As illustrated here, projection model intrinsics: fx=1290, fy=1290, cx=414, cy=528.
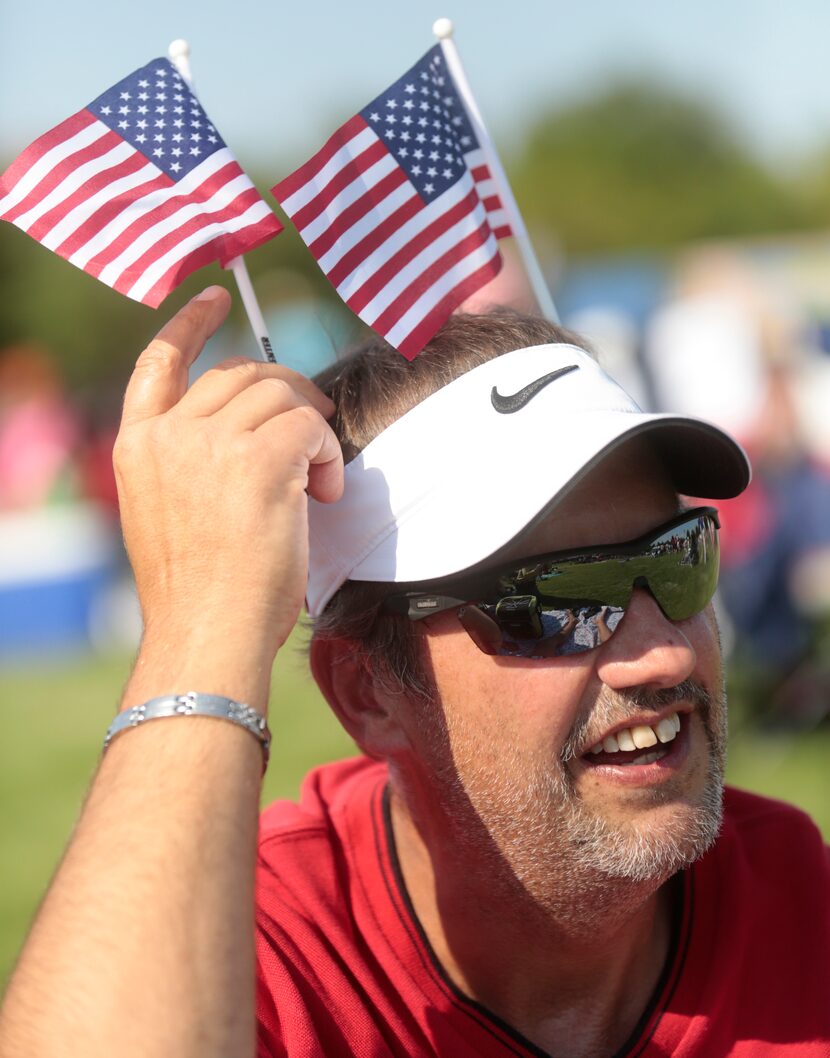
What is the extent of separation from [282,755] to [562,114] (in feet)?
211

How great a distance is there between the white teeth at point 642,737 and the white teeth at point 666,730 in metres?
0.01

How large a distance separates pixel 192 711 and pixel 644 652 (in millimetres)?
870

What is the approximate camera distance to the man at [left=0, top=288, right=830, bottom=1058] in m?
2.12

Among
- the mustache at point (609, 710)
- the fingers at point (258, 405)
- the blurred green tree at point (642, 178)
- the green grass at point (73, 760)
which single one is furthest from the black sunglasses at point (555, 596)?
the blurred green tree at point (642, 178)

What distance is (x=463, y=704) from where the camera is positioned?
2469mm

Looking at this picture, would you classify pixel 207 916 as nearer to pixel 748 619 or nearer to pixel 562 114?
pixel 748 619

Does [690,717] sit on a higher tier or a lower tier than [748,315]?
lower

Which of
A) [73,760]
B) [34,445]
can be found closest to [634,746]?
[73,760]

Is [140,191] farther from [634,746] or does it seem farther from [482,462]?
[634,746]

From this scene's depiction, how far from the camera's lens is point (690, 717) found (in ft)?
8.14

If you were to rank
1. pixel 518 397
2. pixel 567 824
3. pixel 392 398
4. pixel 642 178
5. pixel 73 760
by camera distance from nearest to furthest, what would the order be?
1. pixel 567 824
2. pixel 518 397
3. pixel 392 398
4. pixel 73 760
5. pixel 642 178

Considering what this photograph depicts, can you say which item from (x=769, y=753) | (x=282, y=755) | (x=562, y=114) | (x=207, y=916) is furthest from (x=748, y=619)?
(x=562, y=114)

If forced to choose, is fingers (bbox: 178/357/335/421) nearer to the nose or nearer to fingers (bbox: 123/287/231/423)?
fingers (bbox: 123/287/231/423)

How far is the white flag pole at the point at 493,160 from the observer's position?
2941mm
